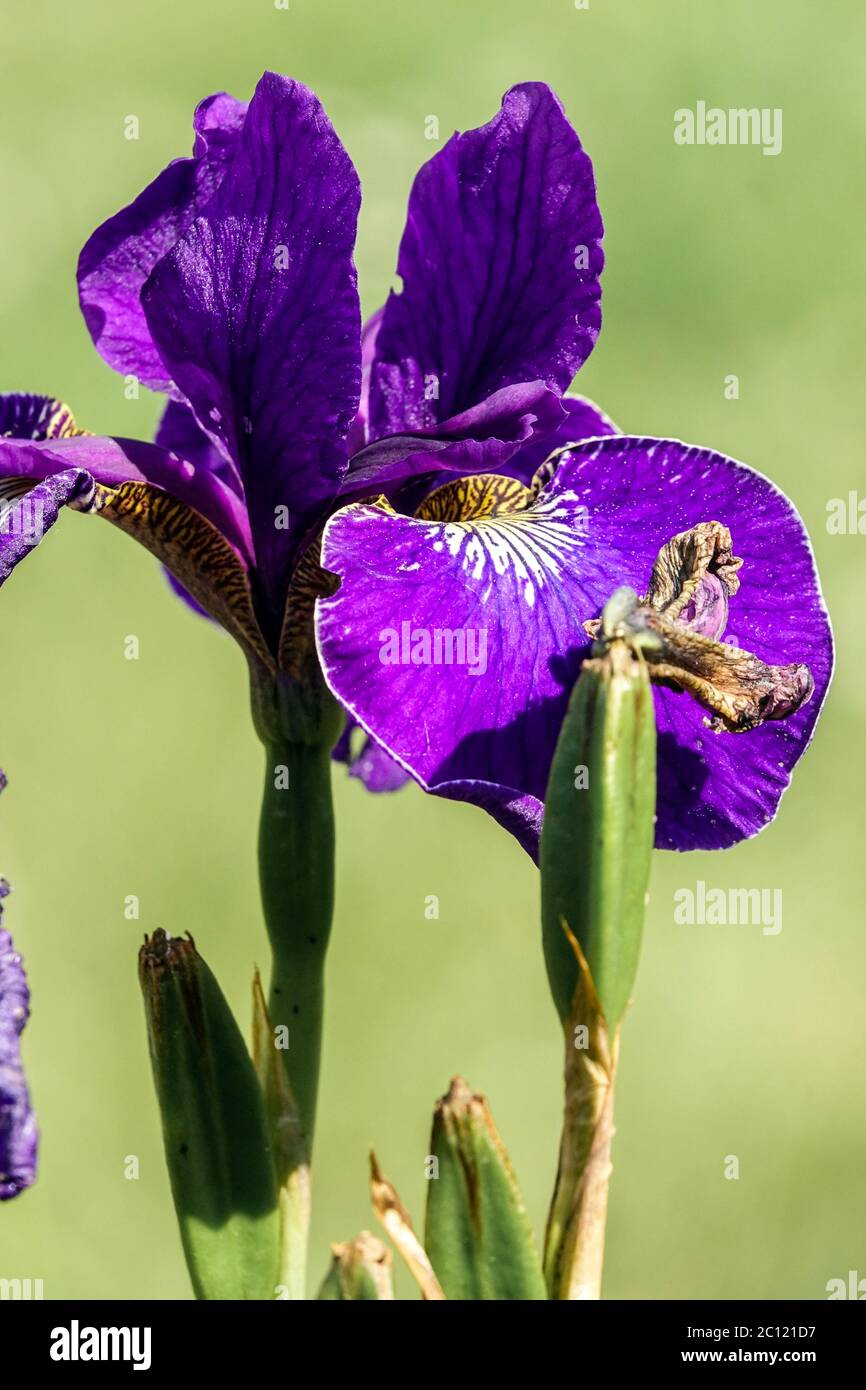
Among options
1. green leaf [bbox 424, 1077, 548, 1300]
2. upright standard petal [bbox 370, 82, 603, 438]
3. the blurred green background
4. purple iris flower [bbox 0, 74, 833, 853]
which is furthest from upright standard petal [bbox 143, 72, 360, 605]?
the blurred green background

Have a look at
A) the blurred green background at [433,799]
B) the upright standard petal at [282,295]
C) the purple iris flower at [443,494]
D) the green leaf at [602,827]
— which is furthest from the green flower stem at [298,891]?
the blurred green background at [433,799]

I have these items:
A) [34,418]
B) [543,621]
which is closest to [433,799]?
[34,418]

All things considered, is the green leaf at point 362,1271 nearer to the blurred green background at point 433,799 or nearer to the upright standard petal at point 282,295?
the upright standard petal at point 282,295

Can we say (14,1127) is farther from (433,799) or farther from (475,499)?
(433,799)

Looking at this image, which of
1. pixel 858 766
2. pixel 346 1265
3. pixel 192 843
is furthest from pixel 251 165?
pixel 858 766

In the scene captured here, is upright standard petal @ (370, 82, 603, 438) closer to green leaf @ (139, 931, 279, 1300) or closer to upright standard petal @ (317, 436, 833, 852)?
upright standard petal @ (317, 436, 833, 852)

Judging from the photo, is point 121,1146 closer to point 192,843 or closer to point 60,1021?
point 60,1021

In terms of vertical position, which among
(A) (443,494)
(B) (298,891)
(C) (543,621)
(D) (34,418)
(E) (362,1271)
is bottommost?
(E) (362,1271)
